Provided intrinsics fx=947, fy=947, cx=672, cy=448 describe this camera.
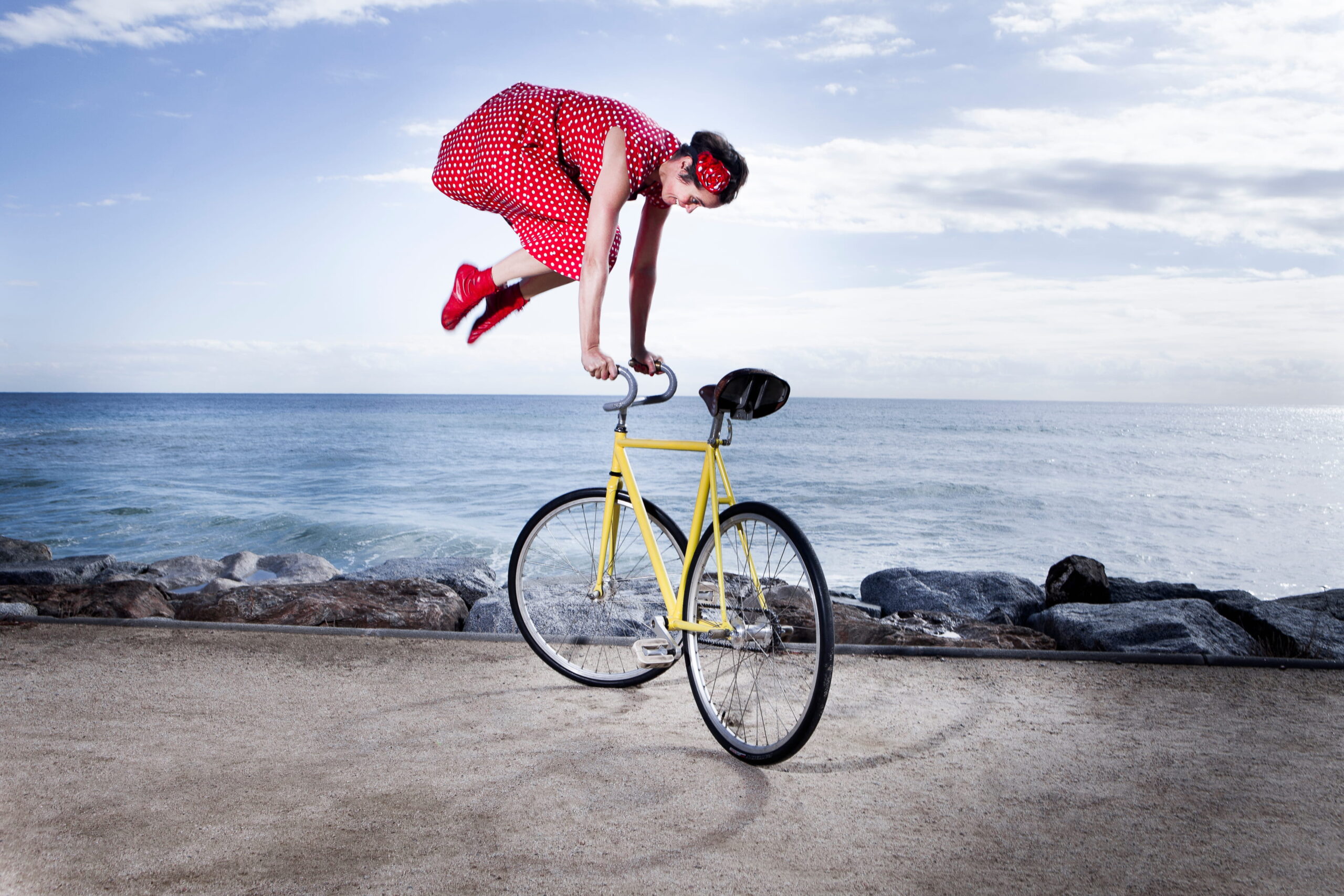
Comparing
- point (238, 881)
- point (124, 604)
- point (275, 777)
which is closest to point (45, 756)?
point (275, 777)

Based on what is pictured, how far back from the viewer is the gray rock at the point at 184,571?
29.6ft

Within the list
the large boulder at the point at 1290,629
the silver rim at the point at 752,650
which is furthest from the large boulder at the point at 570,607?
the large boulder at the point at 1290,629

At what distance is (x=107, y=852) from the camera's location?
1900 millimetres

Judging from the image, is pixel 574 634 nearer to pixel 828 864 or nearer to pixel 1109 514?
pixel 828 864

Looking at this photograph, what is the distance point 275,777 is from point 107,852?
1.36ft

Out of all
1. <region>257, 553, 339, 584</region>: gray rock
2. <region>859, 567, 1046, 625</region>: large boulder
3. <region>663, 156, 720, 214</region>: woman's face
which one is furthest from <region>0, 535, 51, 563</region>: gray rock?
<region>663, 156, 720, 214</region>: woman's face

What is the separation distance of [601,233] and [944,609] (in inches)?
209

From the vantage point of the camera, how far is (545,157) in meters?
2.80

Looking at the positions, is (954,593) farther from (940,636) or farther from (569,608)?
(569,608)

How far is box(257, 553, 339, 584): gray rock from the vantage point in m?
9.85

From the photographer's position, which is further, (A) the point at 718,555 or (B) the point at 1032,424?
(B) the point at 1032,424

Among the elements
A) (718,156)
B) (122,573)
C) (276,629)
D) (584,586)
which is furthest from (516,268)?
(122,573)

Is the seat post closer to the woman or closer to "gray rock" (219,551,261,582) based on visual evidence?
the woman

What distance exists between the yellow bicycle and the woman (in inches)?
13.7
